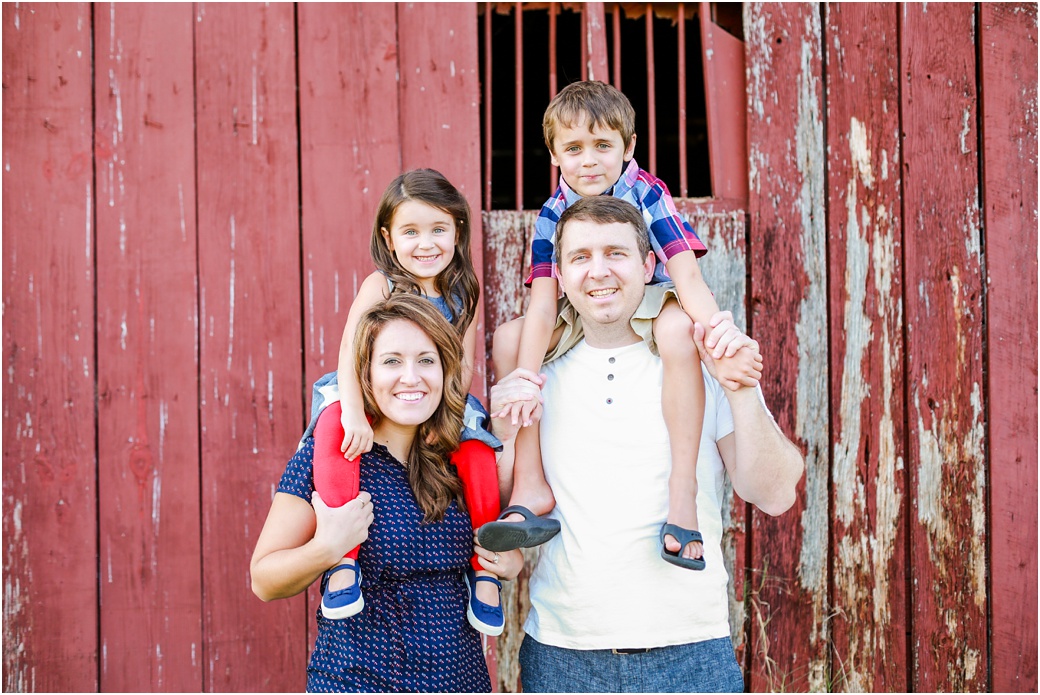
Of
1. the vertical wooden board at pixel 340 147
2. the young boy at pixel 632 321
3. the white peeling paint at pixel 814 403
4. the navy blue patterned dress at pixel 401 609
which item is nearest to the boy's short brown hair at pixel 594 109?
the young boy at pixel 632 321

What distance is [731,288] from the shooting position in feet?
9.68

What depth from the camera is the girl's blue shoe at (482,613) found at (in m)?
1.91

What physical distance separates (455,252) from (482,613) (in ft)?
3.32

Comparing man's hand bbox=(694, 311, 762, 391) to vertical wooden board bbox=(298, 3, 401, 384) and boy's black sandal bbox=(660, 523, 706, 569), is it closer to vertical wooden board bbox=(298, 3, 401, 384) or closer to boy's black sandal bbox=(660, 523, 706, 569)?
boy's black sandal bbox=(660, 523, 706, 569)

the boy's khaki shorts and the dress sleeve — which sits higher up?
the boy's khaki shorts

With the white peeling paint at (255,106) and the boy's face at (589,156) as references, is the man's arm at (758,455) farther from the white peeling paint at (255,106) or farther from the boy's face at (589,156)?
the white peeling paint at (255,106)

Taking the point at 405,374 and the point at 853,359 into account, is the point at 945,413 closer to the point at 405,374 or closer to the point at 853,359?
the point at 853,359

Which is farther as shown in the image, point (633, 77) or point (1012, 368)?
point (633, 77)

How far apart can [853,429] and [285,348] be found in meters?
1.98

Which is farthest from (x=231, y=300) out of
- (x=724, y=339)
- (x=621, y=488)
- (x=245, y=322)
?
(x=724, y=339)

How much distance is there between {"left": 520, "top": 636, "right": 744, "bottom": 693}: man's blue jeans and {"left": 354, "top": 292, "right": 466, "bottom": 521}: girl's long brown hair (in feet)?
1.45

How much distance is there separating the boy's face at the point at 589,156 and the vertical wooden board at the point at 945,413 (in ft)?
4.21

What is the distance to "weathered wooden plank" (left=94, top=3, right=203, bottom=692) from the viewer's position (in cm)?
292

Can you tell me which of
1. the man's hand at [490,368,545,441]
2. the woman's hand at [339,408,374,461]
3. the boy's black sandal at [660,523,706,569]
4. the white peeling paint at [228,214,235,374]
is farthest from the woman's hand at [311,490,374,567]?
the white peeling paint at [228,214,235,374]
